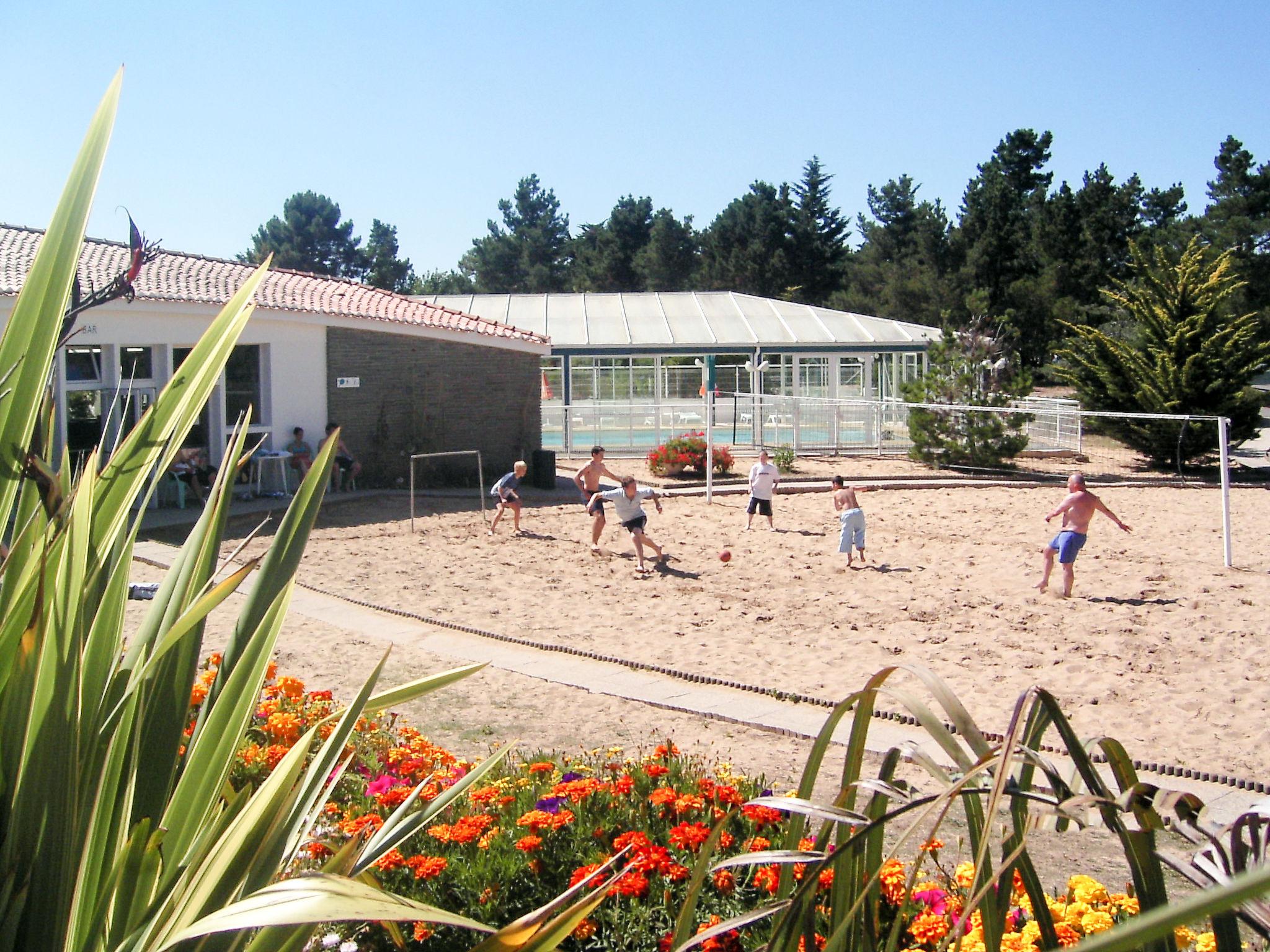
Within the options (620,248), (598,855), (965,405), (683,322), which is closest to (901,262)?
(620,248)

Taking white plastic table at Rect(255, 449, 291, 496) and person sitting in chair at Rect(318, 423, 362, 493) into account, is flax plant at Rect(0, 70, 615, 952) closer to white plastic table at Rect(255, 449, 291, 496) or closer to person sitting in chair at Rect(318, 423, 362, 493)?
white plastic table at Rect(255, 449, 291, 496)

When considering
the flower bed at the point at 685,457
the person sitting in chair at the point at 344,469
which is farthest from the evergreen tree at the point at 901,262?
the person sitting in chair at the point at 344,469

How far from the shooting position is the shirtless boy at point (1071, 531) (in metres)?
12.1

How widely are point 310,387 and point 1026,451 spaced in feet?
53.8

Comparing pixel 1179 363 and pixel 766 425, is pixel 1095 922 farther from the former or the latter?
pixel 1179 363

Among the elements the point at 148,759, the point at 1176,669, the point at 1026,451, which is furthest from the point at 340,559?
the point at 1026,451

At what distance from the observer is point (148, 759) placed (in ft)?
5.23

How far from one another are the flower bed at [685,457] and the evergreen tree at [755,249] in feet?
137

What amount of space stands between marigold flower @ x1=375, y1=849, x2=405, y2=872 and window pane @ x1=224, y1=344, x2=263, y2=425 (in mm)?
16784

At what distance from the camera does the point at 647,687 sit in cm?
873

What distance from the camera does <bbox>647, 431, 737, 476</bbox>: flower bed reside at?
23.5 meters

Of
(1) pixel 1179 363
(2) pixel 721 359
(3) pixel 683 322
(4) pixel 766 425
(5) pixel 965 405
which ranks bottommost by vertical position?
Result: (4) pixel 766 425

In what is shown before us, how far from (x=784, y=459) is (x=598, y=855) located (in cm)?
2015

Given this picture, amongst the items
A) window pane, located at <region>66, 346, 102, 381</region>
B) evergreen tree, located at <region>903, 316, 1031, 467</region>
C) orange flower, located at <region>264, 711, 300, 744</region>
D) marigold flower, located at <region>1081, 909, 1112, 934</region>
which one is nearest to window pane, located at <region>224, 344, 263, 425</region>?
window pane, located at <region>66, 346, 102, 381</region>
